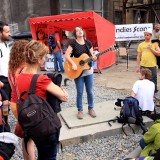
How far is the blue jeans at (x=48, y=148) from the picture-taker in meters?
2.41

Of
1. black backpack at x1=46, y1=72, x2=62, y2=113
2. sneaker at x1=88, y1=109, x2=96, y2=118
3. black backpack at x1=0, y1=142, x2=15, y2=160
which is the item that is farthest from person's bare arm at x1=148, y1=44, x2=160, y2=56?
black backpack at x1=0, y1=142, x2=15, y2=160

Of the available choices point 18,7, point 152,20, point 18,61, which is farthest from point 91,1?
point 18,61

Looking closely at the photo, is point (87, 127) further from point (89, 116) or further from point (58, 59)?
point (58, 59)

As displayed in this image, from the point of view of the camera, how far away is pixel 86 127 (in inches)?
164

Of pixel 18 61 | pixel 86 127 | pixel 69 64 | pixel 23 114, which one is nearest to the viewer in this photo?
pixel 23 114

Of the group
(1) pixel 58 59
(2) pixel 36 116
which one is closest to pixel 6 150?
(2) pixel 36 116

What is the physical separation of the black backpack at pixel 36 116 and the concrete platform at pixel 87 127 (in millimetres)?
1524

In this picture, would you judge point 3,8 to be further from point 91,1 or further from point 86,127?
point 86,127

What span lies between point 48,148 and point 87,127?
1.72 metres

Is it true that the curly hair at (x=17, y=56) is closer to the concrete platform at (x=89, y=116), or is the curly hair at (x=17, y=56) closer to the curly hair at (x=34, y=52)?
the curly hair at (x=34, y=52)

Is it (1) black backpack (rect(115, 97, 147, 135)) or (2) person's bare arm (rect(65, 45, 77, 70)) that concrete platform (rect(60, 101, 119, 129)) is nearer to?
(1) black backpack (rect(115, 97, 147, 135))

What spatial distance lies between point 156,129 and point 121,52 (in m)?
8.89

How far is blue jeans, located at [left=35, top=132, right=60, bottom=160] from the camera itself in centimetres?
241

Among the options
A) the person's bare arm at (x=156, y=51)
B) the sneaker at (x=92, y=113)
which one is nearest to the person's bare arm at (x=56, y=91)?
the sneaker at (x=92, y=113)
